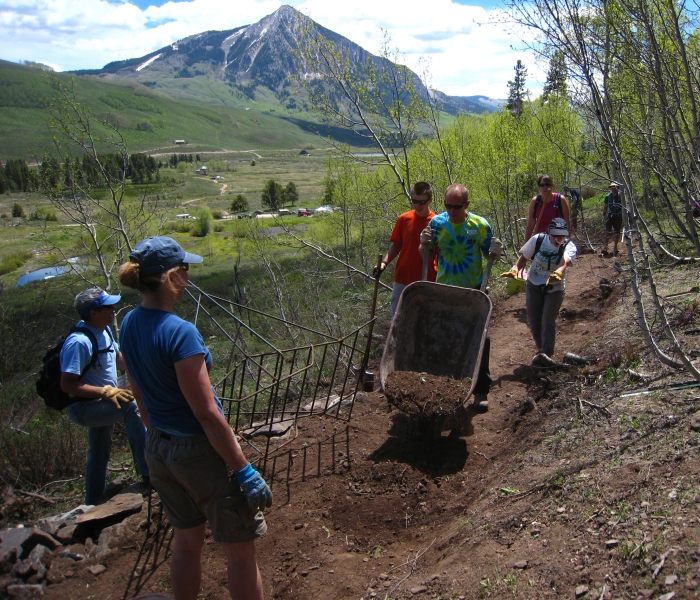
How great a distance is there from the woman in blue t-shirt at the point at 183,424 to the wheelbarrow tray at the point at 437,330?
240cm

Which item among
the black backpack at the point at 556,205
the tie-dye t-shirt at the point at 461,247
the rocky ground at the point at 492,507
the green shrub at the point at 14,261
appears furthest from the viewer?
the green shrub at the point at 14,261

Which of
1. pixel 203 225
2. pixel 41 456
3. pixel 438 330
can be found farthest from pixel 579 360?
pixel 203 225

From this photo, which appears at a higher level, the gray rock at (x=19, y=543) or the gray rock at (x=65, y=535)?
the gray rock at (x=19, y=543)

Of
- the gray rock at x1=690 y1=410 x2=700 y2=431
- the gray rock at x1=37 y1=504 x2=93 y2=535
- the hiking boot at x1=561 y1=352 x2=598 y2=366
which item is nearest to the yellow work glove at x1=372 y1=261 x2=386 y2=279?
the hiking boot at x1=561 y1=352 x2=598 y2=366

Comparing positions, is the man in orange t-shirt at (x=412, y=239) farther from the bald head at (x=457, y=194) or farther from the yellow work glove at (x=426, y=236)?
the bald head at (x=457, y=194)

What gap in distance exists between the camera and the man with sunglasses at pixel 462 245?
462 cm

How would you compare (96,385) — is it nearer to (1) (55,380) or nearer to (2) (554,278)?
(1) (55,380)

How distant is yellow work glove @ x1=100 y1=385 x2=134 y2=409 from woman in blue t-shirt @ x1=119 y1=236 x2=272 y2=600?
159 cm

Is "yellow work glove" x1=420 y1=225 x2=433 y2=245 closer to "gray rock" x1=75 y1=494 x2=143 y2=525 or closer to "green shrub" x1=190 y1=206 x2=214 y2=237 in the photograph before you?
"gray rock" x1=75 y1=494 x2=143 y2=525

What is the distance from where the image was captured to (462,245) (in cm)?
479

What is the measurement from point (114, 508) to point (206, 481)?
202 cm

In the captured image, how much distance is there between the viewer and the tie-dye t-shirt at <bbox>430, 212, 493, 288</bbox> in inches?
186

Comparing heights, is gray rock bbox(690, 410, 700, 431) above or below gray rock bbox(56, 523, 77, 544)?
above

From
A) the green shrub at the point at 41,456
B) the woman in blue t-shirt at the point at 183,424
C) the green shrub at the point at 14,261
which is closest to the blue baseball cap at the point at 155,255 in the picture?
the woman in blue t-shirt at the point at 183,424
